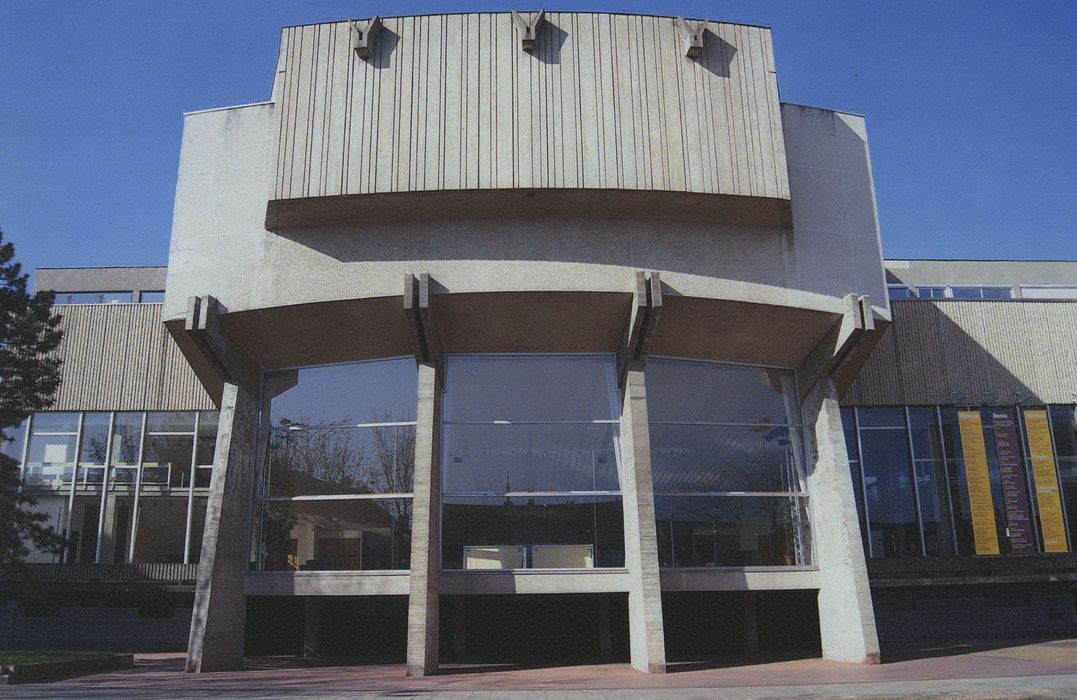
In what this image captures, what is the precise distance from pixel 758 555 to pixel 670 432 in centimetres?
379

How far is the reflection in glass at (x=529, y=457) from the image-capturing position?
69.8ft

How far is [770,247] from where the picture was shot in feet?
70.3

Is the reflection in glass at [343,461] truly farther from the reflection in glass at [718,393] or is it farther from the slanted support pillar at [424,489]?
the reflection in glass at [718,393]

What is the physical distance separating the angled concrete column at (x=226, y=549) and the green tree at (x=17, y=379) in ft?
15.7

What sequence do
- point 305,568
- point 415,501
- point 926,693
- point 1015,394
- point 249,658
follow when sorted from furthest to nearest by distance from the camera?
point 1015,394, point 249,658, point 305,568, point 415,501, point 926,693

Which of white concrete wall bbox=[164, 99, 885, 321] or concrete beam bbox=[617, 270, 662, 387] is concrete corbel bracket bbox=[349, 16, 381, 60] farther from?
concrete beam bbox=[617, 270, 662, 387]

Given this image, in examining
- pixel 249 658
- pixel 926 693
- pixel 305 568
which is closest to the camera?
pixel 926 693

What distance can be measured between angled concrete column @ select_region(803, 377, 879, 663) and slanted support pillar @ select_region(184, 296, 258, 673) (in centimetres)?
1461

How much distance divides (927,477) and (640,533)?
43.2 feet

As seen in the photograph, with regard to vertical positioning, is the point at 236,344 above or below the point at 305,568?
above

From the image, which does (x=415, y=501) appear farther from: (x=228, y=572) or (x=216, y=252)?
(x=216, y=252)

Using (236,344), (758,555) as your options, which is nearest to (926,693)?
(758,555)

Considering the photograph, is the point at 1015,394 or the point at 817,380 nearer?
the point at 817,380

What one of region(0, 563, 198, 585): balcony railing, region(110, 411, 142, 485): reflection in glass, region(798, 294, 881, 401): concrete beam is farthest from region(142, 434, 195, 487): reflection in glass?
region(798, 294, 881, 401): concrete beam
